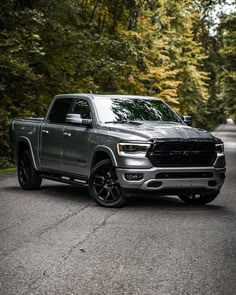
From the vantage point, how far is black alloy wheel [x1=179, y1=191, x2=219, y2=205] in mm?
11836

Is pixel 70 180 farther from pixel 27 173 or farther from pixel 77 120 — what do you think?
pixel 27 173

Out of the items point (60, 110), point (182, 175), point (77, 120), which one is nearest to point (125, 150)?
point (182, 175)

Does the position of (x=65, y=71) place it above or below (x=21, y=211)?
above

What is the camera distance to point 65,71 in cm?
2775

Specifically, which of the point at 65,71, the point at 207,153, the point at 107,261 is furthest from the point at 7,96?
the point at 107,261

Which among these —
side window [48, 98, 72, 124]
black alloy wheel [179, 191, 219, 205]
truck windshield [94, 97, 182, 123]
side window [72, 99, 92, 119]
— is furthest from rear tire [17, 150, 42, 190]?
black alloy wheel [179, 191, 219, 205]

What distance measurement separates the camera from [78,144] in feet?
39.2

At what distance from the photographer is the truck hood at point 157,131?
10.8 meters

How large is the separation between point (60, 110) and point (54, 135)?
0.55m

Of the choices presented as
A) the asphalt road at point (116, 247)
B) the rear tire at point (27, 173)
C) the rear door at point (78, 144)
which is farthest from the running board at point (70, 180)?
the rear tire at point (27, 173)

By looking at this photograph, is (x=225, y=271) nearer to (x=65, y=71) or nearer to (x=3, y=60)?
(x=3, y=60)

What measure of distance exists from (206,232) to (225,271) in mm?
2313

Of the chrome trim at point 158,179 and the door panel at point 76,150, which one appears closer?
the chrome trim at point 158,179

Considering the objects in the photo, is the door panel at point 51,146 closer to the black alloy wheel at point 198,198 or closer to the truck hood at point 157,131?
the truck hood at point 157,131
